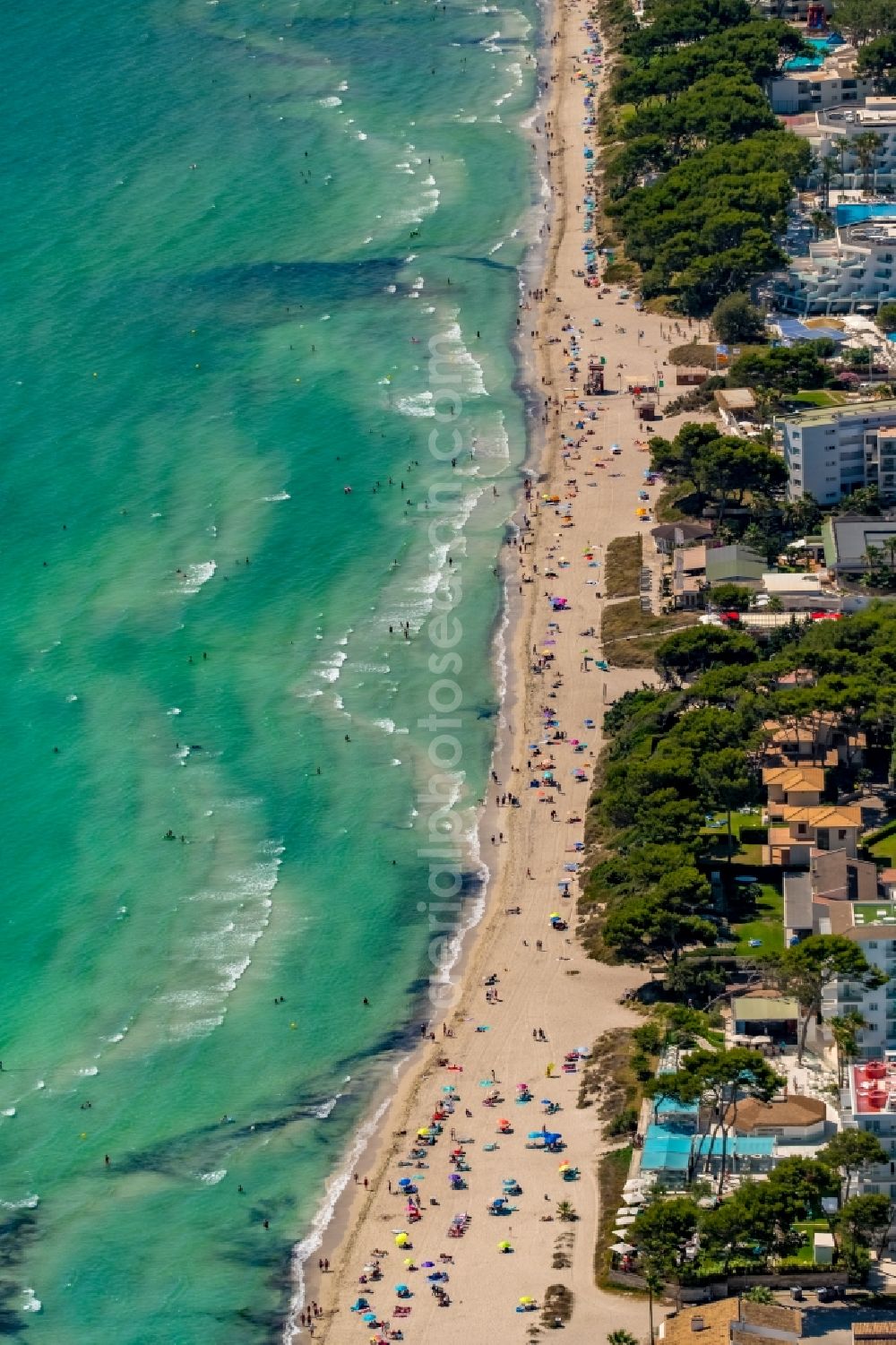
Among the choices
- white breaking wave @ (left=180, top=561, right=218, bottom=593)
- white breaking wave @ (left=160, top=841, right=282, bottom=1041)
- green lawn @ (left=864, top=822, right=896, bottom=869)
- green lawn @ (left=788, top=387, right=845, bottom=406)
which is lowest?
white breaking wave @ (left=180, top=561, right=218, bottom=593)

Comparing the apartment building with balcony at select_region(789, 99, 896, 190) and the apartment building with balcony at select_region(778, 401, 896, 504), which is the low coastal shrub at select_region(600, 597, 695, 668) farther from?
the apartment building with balcony at select_region(789, 99, 896, 190)

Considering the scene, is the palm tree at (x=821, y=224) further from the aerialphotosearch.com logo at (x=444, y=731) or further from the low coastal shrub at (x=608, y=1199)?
the low coastal shrub at (x=608, y=1199)

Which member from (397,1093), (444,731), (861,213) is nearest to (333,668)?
(444,731)

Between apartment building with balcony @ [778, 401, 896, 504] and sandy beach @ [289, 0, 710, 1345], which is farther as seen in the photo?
apartment building with balcony @ [778, 401, 896, 504]

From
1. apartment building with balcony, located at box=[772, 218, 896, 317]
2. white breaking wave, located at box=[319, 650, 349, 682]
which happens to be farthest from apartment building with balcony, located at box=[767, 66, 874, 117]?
white breaking wave, located at box=[319, 650, 349, 682]

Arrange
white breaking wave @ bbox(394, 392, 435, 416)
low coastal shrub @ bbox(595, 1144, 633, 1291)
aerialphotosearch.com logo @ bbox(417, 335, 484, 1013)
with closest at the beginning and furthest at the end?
low coastal shrub @ bbox(595, 1144, 633, 1291) < aerialphotosearch.com logo @ bbox(417, 335, 484, 1013) < white breaking wave @ bbox(394, 392, 435, 416)
